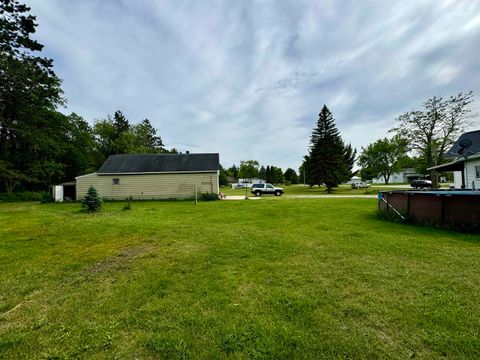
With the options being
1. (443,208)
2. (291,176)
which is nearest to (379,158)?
(291,176)

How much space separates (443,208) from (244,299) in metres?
7.92

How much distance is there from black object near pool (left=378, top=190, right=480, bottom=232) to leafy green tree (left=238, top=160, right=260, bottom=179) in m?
68.8

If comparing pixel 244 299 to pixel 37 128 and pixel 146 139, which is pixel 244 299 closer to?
pixel 37 128

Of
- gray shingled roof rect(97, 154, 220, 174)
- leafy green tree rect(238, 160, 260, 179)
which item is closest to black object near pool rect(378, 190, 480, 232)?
gray shingled roof rect(97, 154, 220, 174)

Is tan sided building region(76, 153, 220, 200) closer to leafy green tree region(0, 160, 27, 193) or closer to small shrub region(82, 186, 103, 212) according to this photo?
leafy green tree region(0, 160, 27, 193)

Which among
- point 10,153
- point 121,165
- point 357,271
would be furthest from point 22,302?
point 10,153

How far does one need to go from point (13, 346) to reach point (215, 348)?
2.08 m

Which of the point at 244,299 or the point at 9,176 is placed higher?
the point at 9,176

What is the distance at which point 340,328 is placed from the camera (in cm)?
241

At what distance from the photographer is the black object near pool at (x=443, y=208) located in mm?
6672

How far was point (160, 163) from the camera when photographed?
22344 millimetres

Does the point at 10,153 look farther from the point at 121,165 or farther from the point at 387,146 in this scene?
the point at 387,146

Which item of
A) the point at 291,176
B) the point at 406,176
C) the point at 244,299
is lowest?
the point at 244,299

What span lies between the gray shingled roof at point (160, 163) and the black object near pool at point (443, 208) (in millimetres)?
15354
